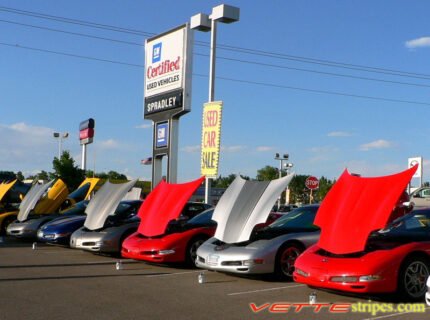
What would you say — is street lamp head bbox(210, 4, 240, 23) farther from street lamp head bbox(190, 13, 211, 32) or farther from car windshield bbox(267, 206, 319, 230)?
car windshield bbox(267, 206, 319, 230)

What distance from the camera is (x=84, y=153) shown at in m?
42.5

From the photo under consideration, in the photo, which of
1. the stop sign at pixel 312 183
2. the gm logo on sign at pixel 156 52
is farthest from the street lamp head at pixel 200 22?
the stop sign at pixel 312 183

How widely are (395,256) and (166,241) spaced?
519 centimetres

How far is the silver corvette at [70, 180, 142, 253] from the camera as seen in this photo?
13625 mm

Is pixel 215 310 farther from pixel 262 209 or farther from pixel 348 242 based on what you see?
pixel 262 209

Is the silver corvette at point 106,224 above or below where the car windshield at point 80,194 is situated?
below

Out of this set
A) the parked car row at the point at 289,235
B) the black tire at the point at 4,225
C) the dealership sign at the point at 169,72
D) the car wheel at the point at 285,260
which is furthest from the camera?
the black tire at the point at 4,225

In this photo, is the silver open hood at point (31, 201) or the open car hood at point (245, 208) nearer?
the open car hood at point (245, 208)

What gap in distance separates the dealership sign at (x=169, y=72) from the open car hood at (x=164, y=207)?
727 cm

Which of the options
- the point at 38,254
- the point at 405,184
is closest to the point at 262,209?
the point at 405,184

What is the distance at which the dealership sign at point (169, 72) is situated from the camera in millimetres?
19859

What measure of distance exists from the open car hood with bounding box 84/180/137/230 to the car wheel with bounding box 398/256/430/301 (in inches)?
314

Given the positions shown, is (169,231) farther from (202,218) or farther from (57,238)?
(57,238)

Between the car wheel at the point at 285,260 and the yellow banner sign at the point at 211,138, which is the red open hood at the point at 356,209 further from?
the yellow banner sign at the point at 211,138
